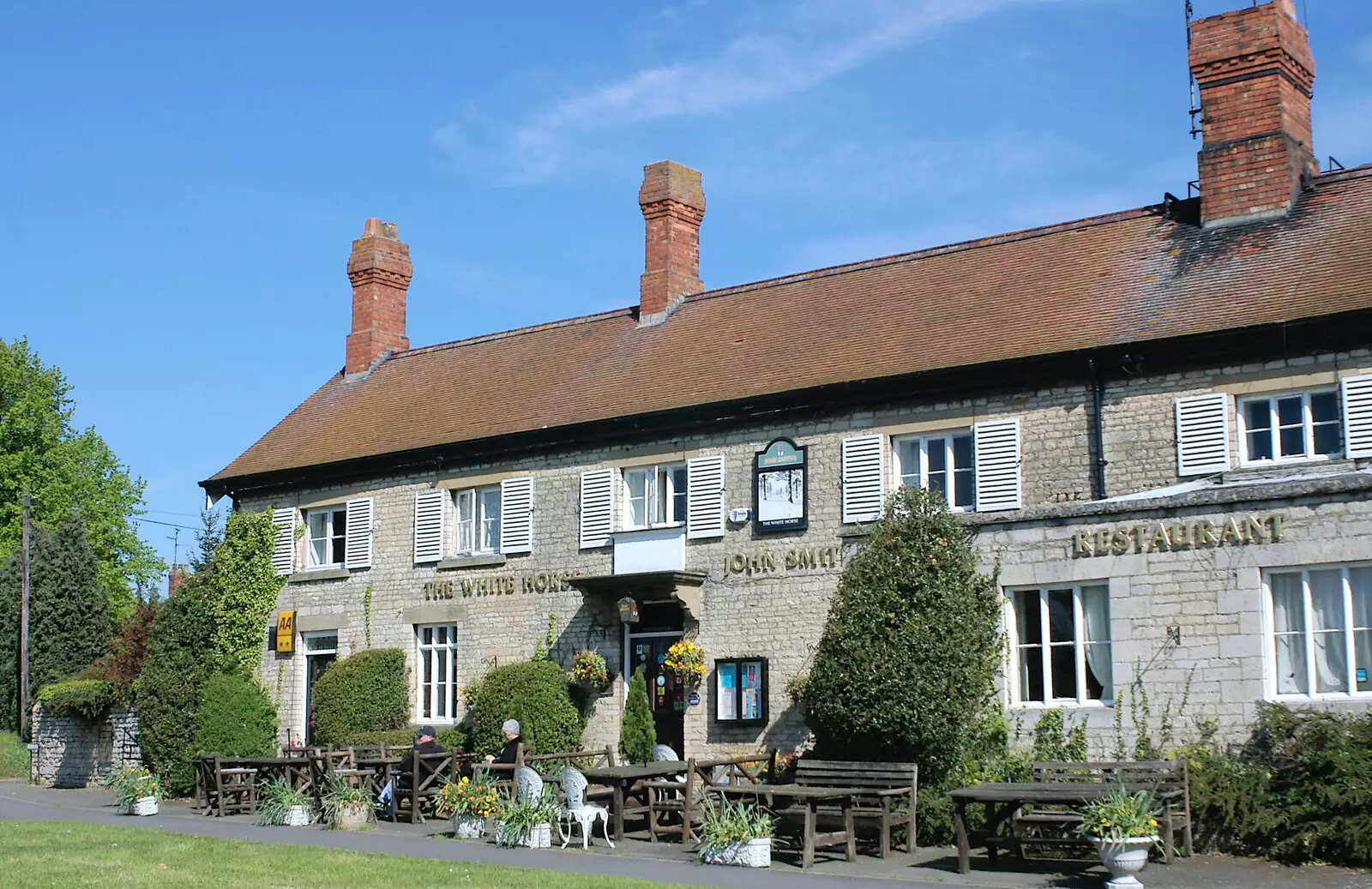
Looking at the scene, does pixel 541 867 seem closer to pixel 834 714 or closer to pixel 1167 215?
pixel 834 714

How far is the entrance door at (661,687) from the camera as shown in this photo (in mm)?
21031

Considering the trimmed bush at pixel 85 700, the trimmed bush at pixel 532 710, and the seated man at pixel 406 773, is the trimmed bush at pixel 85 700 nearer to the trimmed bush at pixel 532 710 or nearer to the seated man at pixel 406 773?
the trimmed bush at pixel 532 710

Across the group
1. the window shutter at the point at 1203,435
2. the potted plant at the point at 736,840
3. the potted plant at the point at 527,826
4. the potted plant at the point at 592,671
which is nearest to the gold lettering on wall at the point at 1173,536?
the window shutter at the point at 1203,435

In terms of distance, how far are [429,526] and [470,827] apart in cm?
816

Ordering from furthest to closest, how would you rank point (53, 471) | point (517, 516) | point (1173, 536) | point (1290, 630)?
point (53, 471) < point (517, 516) < point (1173, 536) < point (1290, 630)

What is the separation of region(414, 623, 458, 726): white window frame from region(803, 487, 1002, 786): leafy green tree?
8.43 meters

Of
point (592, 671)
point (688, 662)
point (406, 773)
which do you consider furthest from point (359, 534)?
point (688, 662)

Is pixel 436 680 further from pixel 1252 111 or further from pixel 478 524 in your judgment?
pixel 1252 111

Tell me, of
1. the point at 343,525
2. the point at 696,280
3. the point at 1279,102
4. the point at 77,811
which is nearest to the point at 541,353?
the point at 696,280

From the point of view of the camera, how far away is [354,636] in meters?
25.4

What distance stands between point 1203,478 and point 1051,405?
209cm

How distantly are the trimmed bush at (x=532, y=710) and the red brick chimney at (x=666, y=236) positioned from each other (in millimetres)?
6833

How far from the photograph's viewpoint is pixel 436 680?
24172 mm

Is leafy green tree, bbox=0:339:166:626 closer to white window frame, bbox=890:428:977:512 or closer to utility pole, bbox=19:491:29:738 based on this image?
utility pole, bbox=19:491:29:738
